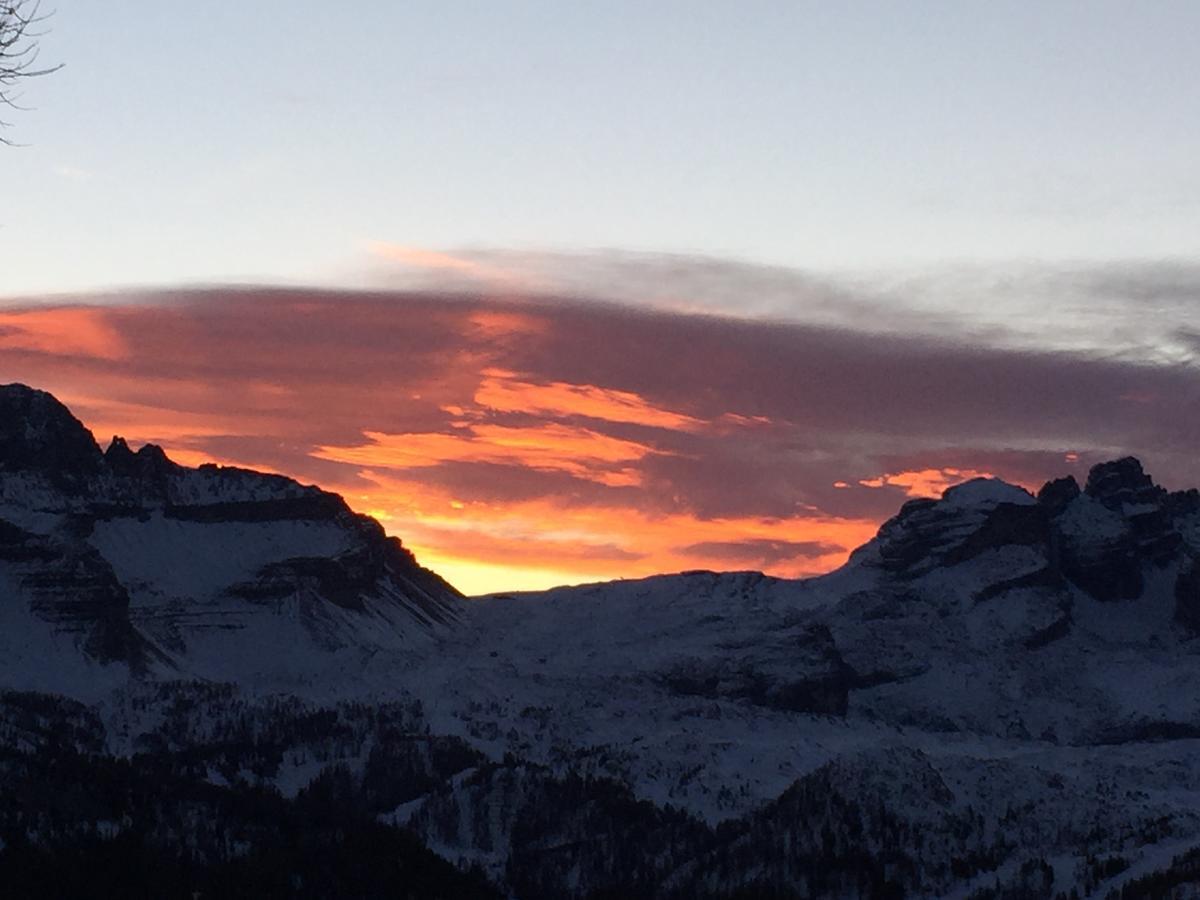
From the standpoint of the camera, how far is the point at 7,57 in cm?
9731

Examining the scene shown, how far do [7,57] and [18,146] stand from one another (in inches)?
142

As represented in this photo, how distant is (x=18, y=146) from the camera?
3871 inches
